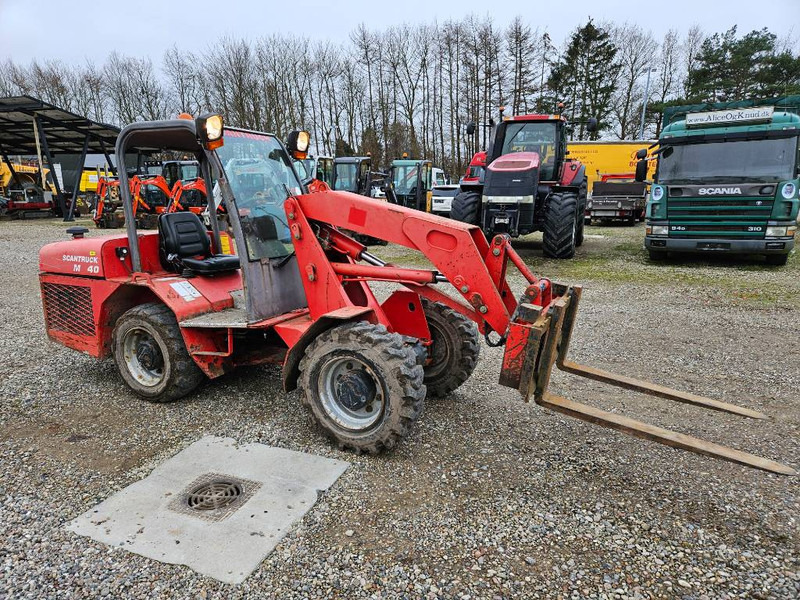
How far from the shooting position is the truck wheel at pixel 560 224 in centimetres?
1112

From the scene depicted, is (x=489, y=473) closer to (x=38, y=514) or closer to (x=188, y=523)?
(x=188, y=523)

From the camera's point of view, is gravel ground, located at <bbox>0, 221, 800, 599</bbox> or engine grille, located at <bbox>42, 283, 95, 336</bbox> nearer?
gravel ground, located at <bbox>0, 221, 800, 599</bbox>

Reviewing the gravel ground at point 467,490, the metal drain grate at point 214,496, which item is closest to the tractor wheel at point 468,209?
the gravel ground at point 467,490

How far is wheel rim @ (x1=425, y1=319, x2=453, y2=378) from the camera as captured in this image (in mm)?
4281

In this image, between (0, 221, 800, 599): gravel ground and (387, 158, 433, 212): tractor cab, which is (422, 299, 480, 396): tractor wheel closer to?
(0, 221, 800, 599): gravel ground

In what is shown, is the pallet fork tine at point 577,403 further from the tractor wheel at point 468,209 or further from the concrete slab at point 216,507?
the tractor wheel at point 468,209

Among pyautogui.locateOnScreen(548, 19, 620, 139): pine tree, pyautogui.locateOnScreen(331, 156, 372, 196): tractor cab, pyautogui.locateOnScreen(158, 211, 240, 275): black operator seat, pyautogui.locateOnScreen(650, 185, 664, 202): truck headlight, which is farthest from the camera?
pyautogui.locateOnScreen(548, 19, 620, 139): pine tree

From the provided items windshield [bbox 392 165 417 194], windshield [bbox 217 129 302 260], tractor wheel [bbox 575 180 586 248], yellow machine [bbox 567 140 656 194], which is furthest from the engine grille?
yellow machine [bbox 567 140 656 194]

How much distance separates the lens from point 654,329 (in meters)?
6.67

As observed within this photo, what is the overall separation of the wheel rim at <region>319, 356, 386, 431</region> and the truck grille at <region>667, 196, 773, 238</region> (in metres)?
9.77

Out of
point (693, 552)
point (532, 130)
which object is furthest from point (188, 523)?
point (532, 130)

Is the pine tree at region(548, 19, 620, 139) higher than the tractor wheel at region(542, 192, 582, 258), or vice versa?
the pine tree at region(548, 19, 620, 139)

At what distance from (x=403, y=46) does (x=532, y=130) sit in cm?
3022

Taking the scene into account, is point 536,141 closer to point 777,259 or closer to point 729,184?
point 729,184
